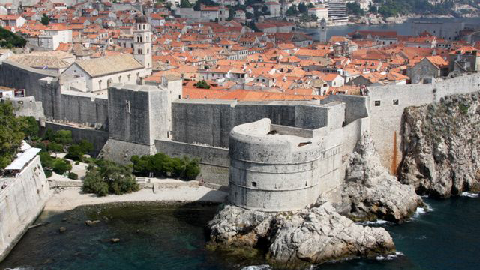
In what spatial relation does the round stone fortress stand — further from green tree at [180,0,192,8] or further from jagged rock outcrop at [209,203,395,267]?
green tree at [180,0,192,8]

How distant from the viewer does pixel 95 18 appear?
13025cm

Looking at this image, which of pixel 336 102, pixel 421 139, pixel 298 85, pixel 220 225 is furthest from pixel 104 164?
pixel 298 85

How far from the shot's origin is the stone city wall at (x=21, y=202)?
112ft

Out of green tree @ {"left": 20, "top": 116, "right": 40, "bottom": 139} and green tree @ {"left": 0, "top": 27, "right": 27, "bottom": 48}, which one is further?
green tree @ {"left": 0, "top": 27, "right": 27, "bottom": 48}

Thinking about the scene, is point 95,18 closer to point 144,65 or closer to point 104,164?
point 144,65

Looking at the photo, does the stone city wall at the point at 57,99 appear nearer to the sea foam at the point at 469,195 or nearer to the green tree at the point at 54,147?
the green tree at the point at 54,147

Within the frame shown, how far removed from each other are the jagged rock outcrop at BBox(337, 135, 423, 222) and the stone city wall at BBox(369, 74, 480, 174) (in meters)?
2.27

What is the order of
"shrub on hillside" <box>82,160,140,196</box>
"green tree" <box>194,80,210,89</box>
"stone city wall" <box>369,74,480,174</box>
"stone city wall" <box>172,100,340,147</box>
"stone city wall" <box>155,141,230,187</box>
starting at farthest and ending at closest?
"green tree" <box>194,80,210,89</box>, "stone city wall" <box>155,141,230,187</box>, "shrub on hillside" <box>82,160,140,196</box>, "stone city wall" <box>369,74,480,174</box>, "stone city wall" <box>172,100,340,147</box>

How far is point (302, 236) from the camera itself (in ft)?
105

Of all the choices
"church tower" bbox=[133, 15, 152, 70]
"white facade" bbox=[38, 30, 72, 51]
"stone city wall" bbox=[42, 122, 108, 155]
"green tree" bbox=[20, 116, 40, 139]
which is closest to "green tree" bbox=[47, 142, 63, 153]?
"stone city wall" bbox=[42, 122, 108, 155]

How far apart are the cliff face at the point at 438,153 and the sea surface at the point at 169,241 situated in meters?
1.42

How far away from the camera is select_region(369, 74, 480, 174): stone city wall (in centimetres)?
4077

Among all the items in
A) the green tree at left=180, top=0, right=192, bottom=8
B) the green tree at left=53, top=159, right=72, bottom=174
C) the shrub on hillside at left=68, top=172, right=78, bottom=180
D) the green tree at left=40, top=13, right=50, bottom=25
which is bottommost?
the shrub on hillside at left=68, top=172, right=78, bottom=180

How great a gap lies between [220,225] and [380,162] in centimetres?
1182
